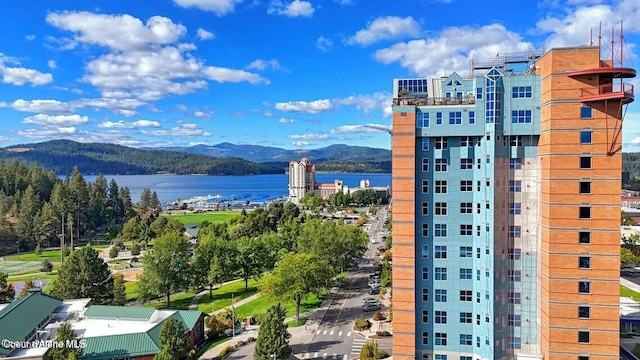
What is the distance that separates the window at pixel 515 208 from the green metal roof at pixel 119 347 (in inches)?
1367

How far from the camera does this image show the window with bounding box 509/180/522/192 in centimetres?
3475

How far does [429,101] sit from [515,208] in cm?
1139

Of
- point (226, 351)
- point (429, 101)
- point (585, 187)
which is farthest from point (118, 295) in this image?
point (585, 187)

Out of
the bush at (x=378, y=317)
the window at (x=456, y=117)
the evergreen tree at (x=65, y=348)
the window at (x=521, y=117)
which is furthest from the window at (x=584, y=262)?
the evergreen tree at (x=65, y=348)

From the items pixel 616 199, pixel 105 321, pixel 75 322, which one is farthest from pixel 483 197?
pixel 75 322

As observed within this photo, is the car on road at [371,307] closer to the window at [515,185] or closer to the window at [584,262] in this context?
the window at [515,185]

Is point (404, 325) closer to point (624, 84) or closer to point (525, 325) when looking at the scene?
point (525, 325)

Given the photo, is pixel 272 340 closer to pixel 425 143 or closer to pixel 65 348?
pixel 65 348

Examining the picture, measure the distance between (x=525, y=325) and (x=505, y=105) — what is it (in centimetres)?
1807

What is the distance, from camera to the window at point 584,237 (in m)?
31.6

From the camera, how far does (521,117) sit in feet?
112

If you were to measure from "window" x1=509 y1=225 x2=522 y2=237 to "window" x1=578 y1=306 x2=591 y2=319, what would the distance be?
6.77 meters

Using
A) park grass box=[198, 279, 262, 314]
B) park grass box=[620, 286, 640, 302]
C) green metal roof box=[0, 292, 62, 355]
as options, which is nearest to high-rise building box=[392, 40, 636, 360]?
green metal roof box=[0, 292, 62, 355]

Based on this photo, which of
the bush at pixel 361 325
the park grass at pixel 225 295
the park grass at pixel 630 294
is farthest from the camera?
the park grass at pixel 225 295
